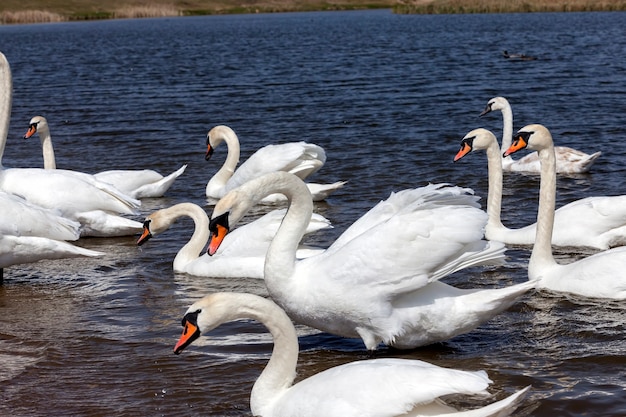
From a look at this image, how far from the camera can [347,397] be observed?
4.50 metres

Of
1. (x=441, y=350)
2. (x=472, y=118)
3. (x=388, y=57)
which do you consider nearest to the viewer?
(x=441, y=350)

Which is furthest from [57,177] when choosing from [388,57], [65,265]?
[388,57]

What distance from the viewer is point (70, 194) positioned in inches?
378

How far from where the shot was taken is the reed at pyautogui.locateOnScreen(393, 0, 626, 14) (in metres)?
57.5

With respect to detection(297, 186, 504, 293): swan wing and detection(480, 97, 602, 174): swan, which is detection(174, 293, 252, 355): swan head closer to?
detection(297, 186, 504, 293): swan wing

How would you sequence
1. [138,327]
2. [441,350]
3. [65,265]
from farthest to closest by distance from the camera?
[65,265] → [138,327] → [441,350]

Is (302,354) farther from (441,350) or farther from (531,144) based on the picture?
(531,144)

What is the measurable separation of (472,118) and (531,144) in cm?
954

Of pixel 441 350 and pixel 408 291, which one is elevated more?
pixel 408 291

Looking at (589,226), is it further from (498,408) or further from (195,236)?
(498,408)

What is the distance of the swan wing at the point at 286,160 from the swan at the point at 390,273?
17.0ft

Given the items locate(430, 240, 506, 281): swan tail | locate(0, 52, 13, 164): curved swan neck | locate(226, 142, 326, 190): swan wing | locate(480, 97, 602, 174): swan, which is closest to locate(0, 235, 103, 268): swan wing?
locate(0, 52, 13, 164): curved swan neck

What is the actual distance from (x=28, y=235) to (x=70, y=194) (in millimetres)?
1672

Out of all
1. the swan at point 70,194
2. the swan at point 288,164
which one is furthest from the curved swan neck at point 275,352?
the swan at point 288,164
